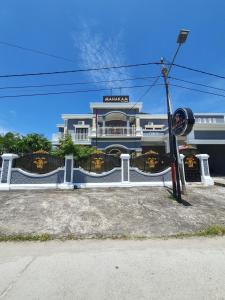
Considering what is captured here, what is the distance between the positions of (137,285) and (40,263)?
2033 millimetres

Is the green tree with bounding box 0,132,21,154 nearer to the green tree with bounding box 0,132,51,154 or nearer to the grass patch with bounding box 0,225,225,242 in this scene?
the green tree with bounding box 0,132,51,154

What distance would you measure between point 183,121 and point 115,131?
14.1m

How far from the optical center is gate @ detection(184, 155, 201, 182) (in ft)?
39.0

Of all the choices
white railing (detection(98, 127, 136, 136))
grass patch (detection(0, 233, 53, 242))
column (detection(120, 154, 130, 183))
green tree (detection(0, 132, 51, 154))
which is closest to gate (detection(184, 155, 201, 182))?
column (detection(120, 154, 130, 183))

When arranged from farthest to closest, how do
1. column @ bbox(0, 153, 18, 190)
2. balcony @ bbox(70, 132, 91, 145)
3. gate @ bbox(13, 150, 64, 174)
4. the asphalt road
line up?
balcony @ bbox(70, 132, 91, 145)
gate @ bbox(13, 150, 64, 174)
column @ bbox(0, 153, 18, 190)
the asphalt road

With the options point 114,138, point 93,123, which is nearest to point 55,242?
point 114,138

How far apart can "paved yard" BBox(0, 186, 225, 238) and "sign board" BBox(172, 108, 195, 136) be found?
3.08 meters

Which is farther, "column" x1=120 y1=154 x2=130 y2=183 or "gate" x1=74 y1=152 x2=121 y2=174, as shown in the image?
"gate" x1=74 y1=152 x2=121 y2=174

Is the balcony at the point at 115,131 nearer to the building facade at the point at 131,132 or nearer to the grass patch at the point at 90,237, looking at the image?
the building facade at the point at 131,132

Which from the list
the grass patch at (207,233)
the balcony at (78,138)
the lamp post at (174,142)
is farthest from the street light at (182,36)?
the balcony at (78,138)

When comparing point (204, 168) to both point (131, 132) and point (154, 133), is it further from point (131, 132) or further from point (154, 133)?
point (131, 132)

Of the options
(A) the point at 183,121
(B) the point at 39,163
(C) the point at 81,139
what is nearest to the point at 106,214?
(A) the point at 183,121

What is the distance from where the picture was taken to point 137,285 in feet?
9.70

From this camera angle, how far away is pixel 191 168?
471 inches
